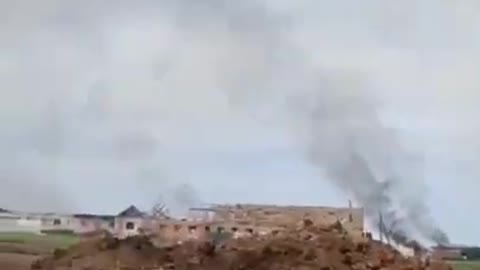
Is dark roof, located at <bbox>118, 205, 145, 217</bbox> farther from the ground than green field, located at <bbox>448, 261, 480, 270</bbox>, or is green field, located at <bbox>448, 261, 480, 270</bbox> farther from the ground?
dark roof, located at <bbox>118, 205, 145, 217</bbox>

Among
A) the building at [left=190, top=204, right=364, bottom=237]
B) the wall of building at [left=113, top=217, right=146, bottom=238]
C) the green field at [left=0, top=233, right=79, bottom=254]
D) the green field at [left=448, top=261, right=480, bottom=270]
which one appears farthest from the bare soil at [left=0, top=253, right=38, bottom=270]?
the green field at [left=448, top=261, right=480, bottom=270]

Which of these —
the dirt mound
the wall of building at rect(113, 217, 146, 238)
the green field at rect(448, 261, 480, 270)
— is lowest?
the green field at rect(448, 261, 480, 270)

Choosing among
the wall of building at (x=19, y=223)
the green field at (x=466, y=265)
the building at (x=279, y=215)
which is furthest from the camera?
the wall of building at (x=19, y=223)

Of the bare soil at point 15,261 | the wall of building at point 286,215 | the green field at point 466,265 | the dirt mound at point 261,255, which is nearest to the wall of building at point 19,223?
the bare soil at point 15,261

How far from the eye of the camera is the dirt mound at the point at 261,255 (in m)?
5.71

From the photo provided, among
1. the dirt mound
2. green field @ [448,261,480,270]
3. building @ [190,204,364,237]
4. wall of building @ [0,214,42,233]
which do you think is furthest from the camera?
wall of building @ [0,214,42,233]

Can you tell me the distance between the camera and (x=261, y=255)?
5785 millimetres

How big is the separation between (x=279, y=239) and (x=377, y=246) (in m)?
0.67

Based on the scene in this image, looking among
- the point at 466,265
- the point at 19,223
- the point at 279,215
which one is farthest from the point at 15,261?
the point at 466,265

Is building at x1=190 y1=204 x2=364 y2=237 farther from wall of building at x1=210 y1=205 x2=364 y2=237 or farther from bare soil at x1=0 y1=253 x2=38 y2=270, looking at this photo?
bare soil at x1=0 y1=253 x2=38 y2=270

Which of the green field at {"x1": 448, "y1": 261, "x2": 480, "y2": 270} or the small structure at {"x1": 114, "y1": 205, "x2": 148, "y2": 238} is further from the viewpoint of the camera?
the green field at {"x1": 448, "y1": 261, "x2": 480, "y2": 270}

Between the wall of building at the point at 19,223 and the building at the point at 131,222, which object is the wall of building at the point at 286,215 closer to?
the building at the point at 131,222

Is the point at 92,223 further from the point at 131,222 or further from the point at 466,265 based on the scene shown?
the point at 466,265

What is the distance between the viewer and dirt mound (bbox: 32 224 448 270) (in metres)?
5.71
